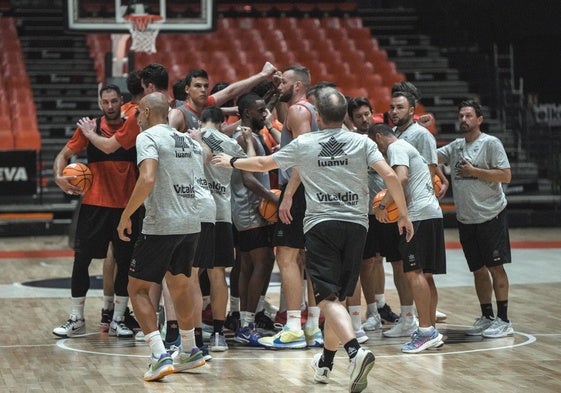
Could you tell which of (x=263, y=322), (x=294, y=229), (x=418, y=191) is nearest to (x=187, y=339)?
(x=294, y=229)

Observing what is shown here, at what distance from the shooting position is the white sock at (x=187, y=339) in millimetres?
7867

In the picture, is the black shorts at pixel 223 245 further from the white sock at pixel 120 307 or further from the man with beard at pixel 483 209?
the man with beard at pixel 483 209

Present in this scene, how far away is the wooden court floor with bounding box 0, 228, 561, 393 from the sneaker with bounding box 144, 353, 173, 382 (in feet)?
0.27

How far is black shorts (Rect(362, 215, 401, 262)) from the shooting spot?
959 cm


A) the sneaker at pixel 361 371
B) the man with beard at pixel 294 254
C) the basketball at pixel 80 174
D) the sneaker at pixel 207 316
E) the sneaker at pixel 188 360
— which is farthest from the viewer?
the sneaker at pixel 207 316

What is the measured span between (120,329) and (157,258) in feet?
6.32

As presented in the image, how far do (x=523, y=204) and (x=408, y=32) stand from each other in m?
6.77

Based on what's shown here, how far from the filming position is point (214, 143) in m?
8.78

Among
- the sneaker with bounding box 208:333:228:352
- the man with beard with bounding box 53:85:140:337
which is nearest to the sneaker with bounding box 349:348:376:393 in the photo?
the sneaker with bounding box 208:333:228:352

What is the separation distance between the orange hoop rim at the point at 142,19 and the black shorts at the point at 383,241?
7.25 m

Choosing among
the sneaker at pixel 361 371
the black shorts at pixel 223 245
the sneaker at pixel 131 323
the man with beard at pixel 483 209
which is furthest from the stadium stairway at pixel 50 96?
the sneaker at pixel 361 371

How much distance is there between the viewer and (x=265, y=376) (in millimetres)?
7676

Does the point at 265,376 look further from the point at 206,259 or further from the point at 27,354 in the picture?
the point at 27,354

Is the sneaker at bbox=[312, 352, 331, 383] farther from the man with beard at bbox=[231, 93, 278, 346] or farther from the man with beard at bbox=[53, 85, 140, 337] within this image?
the man with beard at bbox=[53, 85, 140, 337]
